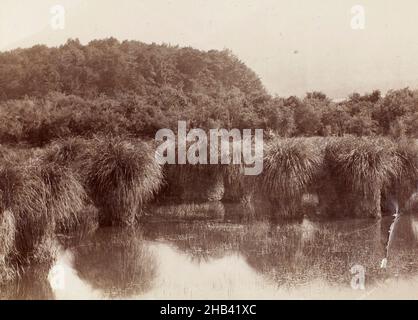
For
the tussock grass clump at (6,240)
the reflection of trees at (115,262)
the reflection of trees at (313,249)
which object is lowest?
the reflection of trees at (115,262)

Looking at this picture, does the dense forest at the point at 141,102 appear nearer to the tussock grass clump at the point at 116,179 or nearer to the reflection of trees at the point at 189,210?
the reflection of trees at the point at 189,210

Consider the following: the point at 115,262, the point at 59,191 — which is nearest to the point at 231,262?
the point at 115,262

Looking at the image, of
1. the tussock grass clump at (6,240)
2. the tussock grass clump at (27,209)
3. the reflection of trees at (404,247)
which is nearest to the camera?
the tussock grass clump at (6,240)

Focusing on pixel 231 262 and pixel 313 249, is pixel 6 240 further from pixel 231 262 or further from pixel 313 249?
pixel 313 249

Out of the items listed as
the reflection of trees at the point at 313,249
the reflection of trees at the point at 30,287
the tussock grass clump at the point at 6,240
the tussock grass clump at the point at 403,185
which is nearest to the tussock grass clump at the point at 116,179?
the reflection of trees at the point at 313,249

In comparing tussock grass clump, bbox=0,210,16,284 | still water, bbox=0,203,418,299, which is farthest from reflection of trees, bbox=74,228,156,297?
tussock grass clump, bbox=0,210,16,284

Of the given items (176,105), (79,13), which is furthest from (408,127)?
(79,13)

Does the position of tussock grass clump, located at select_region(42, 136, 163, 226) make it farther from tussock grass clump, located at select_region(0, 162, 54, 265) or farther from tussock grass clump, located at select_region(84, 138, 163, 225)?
tussock grass clump, located at select_region(0, 162, 54, 265)
